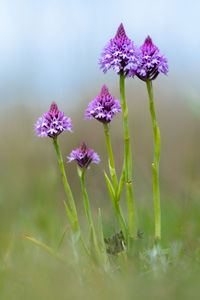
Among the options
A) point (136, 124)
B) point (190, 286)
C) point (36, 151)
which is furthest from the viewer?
point (136, 124)

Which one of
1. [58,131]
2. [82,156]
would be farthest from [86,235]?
[58,131]

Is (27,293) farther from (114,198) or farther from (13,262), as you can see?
(114,198)

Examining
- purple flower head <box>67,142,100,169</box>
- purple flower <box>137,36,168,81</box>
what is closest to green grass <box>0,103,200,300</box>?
purple flower head <box>67,142,100,169</box>

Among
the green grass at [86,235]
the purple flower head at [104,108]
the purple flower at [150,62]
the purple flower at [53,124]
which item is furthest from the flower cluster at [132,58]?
the green grass at [86,235]

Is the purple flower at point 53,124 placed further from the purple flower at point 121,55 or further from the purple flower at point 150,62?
the purple flower at point 150,62

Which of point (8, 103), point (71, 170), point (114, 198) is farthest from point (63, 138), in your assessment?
point (114, 198)

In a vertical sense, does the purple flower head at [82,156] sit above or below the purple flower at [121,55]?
below
